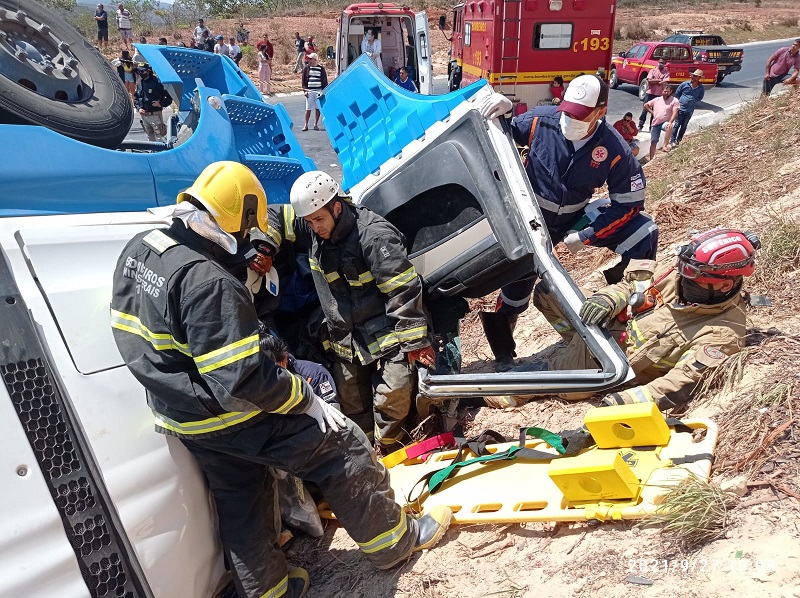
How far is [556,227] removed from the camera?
14.2ft

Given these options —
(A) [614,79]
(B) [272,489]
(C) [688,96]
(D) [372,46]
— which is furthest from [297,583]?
(A) [614,79]

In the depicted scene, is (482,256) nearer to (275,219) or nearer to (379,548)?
(275,219)

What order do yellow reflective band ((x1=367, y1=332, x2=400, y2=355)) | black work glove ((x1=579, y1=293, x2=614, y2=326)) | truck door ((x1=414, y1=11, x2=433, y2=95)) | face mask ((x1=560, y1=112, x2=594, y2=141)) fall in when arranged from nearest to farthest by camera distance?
black work glove ((x1=579, y1=293, x2=614, y2=326)) → yellow reflective band ((x1=367, y1=332, x2=400, y2=355)) → face mask ((x1=560, y1=112, x2=594, y2=141)) → truck door ((x1=414, y1=11, x2=433, y2=95))

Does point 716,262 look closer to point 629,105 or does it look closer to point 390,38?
point 390,38

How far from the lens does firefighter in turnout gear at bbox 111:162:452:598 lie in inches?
84.2

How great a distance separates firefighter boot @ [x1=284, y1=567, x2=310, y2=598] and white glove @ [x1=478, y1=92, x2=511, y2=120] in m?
2.21

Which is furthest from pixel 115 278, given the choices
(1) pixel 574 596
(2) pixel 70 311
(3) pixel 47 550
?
(1) pixel 574 596

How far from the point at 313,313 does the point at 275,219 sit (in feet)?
1.90

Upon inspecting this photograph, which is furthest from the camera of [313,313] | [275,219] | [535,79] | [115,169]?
[535,79]

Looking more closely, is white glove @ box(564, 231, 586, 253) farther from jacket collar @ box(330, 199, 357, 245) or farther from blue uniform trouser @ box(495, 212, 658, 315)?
jacket collar @ box(330, 199, 357, 245)

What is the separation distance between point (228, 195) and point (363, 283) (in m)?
1.11

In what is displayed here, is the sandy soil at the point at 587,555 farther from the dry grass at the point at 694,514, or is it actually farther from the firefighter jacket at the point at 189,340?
the firefighter jacket at the point at 189,340

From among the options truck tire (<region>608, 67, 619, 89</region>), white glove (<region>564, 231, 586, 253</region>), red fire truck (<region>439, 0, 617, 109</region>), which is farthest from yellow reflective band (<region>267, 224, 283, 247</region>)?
truck tire (<region>608, 67, 619, 89</region>)

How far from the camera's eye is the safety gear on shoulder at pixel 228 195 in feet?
7.53
